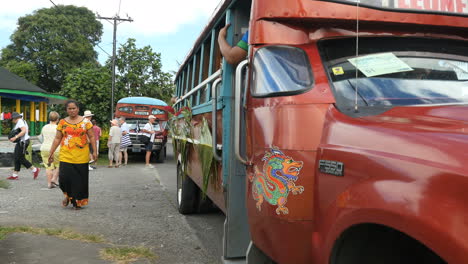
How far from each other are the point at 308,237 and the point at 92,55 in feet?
151

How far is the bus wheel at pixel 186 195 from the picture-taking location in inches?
274

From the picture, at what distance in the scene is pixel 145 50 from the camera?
90.2 feet

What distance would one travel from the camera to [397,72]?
99.7 inches

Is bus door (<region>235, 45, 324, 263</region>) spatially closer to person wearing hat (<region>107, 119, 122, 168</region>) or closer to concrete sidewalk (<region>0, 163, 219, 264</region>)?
concrete sidewalk (<region>0, 163, 219, 264</region>)

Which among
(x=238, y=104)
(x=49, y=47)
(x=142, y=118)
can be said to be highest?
(x=49, y=47)

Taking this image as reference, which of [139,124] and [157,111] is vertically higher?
[157,111]

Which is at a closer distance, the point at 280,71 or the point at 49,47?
the point at 280,71

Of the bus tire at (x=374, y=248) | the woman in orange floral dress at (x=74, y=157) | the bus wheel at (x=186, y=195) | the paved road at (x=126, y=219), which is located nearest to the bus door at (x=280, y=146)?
the bus tire at (x=374, y=248)

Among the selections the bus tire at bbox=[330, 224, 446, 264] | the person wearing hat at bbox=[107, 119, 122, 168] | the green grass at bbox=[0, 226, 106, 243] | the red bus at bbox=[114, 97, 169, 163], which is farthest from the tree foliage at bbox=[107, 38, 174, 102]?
the bus tire at bbox=[330, 224, 446, 264]

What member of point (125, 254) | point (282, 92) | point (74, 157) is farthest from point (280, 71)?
point (74, 157)

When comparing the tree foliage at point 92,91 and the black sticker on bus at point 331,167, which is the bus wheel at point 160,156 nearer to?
the tree foliage at point 92,91

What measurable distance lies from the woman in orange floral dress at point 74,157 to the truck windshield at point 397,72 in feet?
18.7

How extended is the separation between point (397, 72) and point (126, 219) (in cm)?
533

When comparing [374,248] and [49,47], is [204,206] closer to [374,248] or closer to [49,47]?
[374,248]
